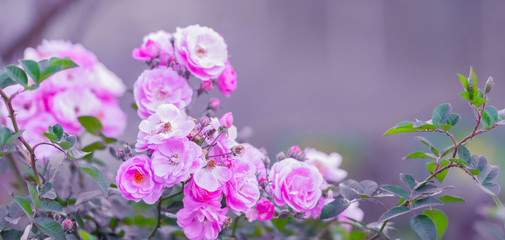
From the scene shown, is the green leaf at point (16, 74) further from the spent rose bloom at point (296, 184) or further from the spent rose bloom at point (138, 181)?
the spent rose bloom at point (296, 184)

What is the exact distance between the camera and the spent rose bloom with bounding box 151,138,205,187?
0.55m

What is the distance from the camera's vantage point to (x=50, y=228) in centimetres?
55

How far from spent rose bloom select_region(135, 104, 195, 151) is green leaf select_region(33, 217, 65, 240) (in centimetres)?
13

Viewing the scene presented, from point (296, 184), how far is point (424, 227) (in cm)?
16

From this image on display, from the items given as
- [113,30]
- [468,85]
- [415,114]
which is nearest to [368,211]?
[468,85]

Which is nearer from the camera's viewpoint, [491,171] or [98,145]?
[491,171]

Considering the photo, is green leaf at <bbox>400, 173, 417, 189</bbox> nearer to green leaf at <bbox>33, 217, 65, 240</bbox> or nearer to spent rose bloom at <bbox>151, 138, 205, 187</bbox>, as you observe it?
spent rose bloom at <bbox>151, 138, 205, 187</bbox>

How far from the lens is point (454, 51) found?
4.34 m

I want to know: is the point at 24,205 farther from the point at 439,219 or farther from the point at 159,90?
the point at 439,219

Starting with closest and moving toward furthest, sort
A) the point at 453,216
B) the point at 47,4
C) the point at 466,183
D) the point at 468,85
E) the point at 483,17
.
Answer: the point at 468,85
the point at 47,4
the point at 453,216
the point at 466,183
the point at 483,17

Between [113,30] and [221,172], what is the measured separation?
149 inches

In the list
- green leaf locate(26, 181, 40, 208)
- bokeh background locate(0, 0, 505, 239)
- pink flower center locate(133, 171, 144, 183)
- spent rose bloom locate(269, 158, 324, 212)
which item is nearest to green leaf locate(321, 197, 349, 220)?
spent rose bloom locate(269, 158, 324, 212)

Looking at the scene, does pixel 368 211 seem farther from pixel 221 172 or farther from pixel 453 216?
pixel 221 172

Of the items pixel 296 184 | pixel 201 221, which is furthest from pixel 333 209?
pixel 201 221
